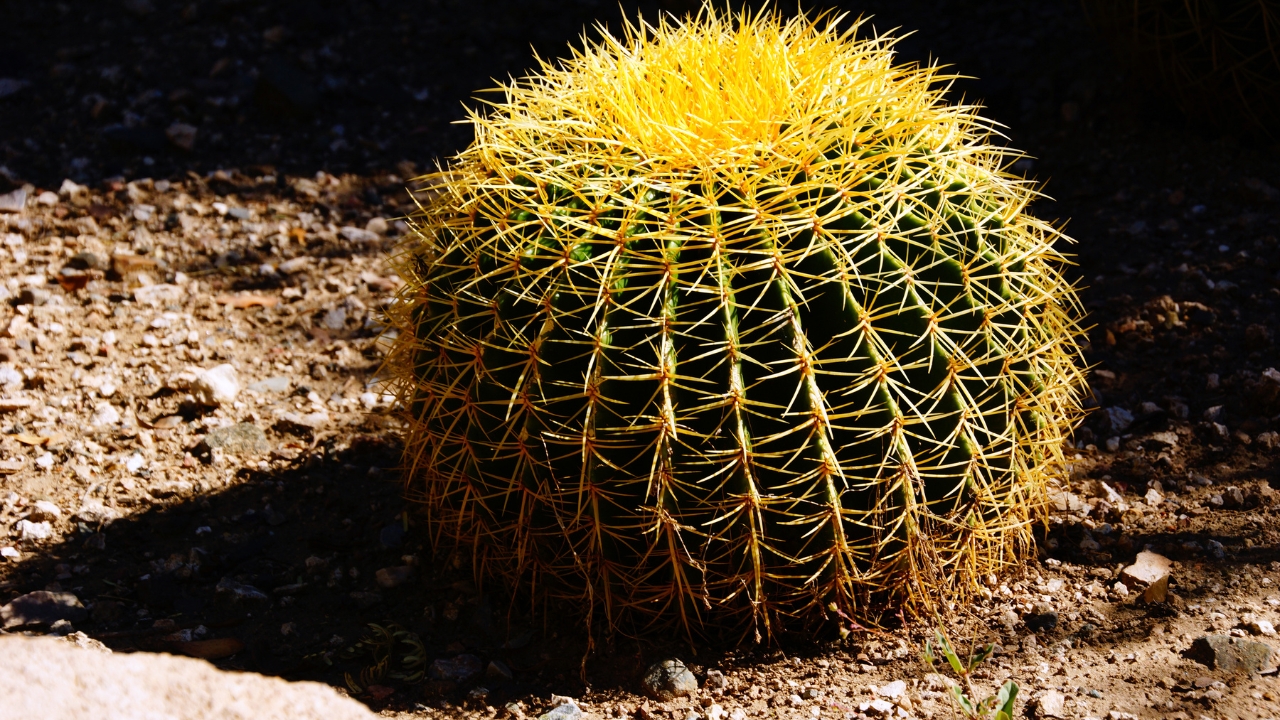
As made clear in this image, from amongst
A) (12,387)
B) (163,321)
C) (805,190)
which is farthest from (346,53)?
(805,190)

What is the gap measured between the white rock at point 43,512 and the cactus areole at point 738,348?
4.31 ft

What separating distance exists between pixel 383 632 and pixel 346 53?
429 cm

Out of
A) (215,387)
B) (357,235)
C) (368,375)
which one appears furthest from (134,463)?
(357,235)

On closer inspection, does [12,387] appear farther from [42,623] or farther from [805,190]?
[805,190]

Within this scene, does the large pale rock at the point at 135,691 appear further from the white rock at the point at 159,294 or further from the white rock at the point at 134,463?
the white rock at the point at 159,294

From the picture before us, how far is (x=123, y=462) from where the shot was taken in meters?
3.59

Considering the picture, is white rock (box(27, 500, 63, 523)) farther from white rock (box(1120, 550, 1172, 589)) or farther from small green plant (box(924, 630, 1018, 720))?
white rock (box(1120, 550, 1172, 589))

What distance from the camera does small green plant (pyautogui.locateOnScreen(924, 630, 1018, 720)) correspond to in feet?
7.24

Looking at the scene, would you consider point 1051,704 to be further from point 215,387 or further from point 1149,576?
point 215,387

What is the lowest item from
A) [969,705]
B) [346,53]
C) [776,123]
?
[969,705]

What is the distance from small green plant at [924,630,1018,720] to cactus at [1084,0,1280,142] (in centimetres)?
312

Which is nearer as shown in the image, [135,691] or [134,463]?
[135,691]

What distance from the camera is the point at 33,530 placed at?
3225 mm

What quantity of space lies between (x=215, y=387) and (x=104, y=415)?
1.19 ft
